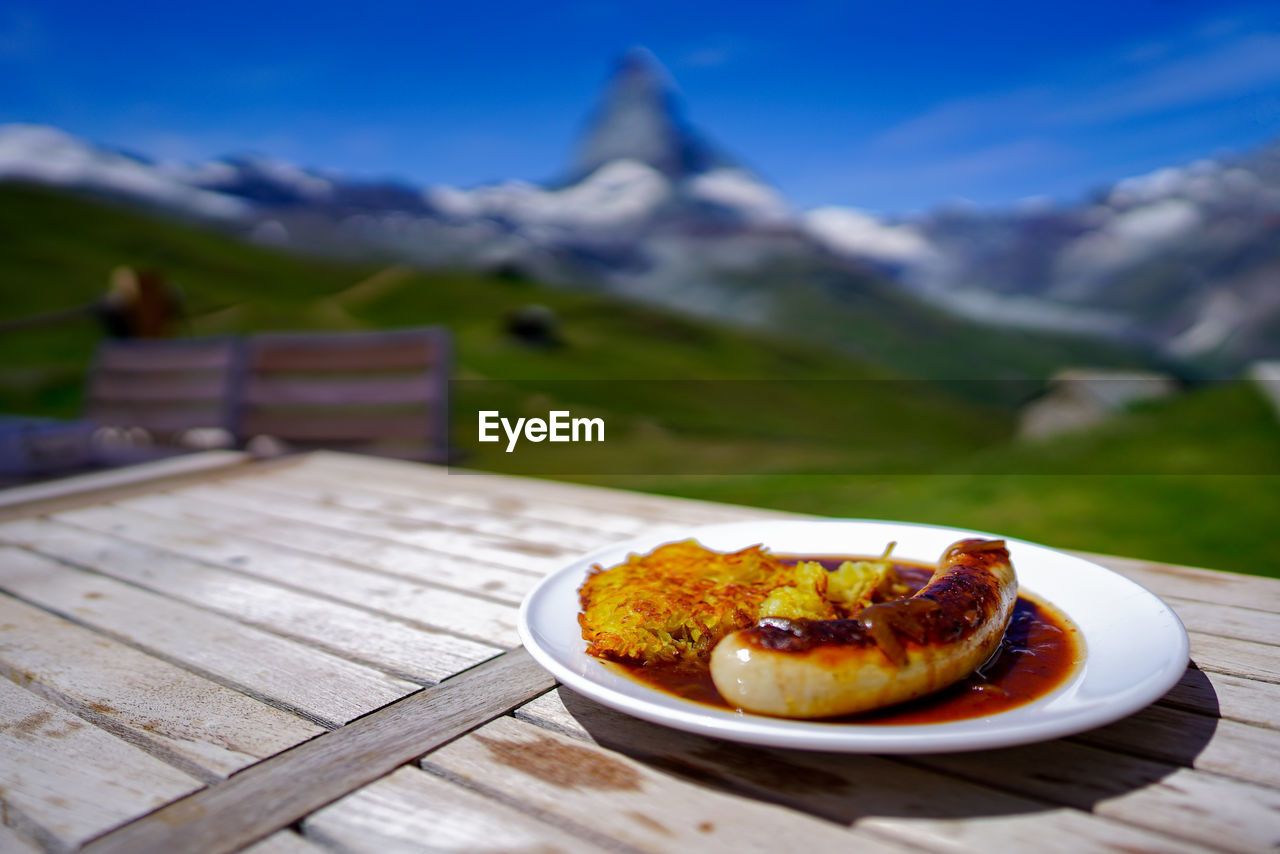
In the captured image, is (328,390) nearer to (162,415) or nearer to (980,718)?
(162,415)

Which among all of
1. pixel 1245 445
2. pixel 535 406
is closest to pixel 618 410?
pixel 535 406

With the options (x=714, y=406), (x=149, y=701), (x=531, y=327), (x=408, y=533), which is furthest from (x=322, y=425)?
(x=531, y=327)

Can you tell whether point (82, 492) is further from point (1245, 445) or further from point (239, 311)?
point (239, 311)

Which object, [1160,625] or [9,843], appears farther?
[1160,625]

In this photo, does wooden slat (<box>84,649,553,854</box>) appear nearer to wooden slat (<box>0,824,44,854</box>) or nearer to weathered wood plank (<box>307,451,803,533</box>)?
wooden slat (<box>0,824,44,854</box>)

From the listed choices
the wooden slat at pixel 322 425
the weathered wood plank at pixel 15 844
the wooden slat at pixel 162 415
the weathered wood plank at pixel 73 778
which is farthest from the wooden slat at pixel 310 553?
the wooden slat at pixel 162 415

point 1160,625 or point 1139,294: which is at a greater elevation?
point 1139,294

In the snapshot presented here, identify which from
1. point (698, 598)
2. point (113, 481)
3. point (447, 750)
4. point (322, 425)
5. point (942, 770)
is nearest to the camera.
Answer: point (942, 770)
